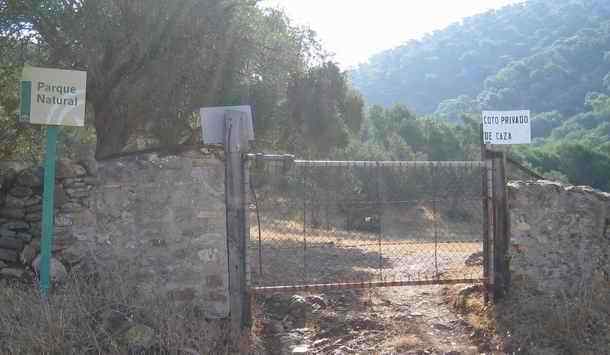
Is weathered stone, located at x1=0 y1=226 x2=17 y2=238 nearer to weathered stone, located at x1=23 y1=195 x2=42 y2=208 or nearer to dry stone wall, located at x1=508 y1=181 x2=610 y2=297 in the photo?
weathered stone, located at x1=23 y1=195 x2=42 y2=208

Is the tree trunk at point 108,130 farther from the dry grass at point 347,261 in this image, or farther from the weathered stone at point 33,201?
the weathered stone at point 33,201

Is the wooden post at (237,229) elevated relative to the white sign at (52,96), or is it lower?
lower

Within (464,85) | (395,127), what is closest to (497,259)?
(395,127)

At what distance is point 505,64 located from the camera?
7444cm

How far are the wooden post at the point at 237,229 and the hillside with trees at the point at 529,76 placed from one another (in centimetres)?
2725

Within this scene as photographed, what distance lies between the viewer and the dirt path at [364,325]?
5.30 meters

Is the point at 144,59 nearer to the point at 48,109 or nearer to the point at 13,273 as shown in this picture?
the point at 48,109

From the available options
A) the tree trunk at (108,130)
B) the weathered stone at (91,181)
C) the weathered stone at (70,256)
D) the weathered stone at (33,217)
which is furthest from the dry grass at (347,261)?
the tree trunk at (108,130)

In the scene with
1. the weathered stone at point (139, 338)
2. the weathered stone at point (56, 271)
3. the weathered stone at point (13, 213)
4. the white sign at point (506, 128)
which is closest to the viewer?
the weathered stone at point (139, 338)

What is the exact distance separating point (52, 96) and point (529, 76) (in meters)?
60.5

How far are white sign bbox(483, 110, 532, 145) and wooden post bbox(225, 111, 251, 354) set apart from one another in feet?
8.48

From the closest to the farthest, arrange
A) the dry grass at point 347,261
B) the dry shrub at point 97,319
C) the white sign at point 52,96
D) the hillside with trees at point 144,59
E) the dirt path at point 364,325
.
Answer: the dry shrub at point 97,319 < the white sign at point 52,96 < the dirt path at point 364,325 < the dry grass at point 347,261 < the hillside with trees at point 144,59

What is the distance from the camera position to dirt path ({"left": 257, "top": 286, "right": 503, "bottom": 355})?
5.30 m

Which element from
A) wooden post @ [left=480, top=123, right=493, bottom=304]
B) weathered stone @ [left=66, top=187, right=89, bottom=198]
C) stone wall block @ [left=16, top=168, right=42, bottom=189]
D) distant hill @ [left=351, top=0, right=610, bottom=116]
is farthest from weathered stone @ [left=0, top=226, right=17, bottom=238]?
distant hill @ [left=351, top=0, right=610, bottom=116]
